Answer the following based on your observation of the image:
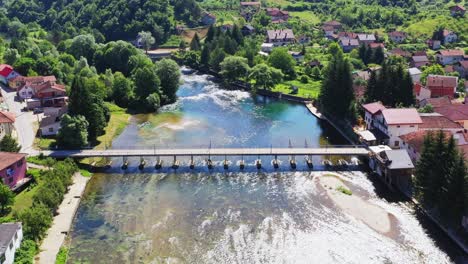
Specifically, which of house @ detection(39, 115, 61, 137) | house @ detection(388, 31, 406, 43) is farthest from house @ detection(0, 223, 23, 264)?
house @ detection(388, 31, 406, 43)

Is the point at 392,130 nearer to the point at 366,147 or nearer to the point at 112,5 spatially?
the point at 366,147

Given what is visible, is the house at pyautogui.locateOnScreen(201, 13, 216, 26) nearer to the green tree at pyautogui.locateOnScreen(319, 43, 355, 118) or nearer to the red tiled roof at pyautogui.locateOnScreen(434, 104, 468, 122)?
the green tree at pyautogui.locateOnScreen(319, 43, 355, 118)

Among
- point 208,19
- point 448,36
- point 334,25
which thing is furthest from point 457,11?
point 208,19

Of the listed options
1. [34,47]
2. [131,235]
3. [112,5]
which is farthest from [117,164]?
[112,5]

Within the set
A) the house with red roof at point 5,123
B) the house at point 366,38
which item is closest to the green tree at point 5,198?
the house with red roof at point 5,123

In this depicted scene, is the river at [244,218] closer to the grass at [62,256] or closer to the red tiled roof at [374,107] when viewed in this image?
the grass at [62,256]

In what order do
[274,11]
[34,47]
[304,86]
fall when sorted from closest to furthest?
[304,86] → [34,47] → [274,11]

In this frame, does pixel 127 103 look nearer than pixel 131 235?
No
